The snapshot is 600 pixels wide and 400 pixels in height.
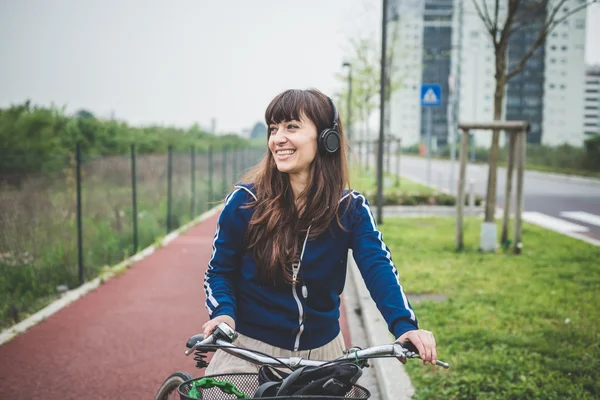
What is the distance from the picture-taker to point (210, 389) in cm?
209

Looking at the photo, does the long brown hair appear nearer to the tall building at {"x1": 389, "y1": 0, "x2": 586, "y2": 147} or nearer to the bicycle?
the bicycle

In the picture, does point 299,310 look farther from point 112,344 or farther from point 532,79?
point 532,79

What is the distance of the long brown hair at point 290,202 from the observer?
8.04 ft

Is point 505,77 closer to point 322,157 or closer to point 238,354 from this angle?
point 322,157

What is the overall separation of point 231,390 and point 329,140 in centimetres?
104

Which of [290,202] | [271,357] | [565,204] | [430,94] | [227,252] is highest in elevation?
[430,94]

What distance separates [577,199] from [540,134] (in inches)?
3381

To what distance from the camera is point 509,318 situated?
6316 millimetres

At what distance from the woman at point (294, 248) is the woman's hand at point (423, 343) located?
29cm

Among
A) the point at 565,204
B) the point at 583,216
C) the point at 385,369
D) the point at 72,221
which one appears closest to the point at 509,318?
the point at 385,369

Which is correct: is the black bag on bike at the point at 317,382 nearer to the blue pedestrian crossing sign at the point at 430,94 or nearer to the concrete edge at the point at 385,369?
the concrete edge at the point at 385,369

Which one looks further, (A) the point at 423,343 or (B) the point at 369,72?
(B) the point at 369,72

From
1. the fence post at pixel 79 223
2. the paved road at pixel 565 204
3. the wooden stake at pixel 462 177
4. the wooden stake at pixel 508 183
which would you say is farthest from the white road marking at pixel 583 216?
the fence post at pixel 79 223

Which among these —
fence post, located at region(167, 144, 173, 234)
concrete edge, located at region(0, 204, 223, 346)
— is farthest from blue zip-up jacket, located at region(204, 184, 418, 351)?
fence post, located at region(167, 144, 173, 234)
